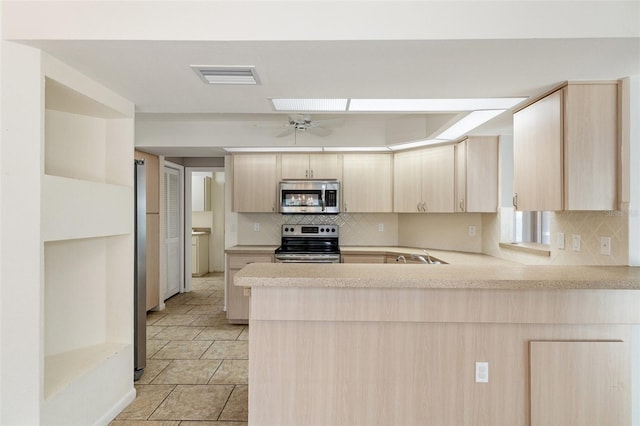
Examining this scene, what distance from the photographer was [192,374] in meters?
3.17

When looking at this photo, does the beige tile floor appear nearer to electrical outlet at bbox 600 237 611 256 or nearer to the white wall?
the white wall

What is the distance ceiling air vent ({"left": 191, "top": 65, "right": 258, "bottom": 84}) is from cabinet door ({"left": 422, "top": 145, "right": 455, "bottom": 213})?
99.5 inches

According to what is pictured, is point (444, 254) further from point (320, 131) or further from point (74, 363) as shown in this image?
point (74, 363)

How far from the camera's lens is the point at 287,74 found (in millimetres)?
2156

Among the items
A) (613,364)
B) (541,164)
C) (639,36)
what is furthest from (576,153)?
(613,364)

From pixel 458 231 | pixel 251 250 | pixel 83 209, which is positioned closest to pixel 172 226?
pixel 251 250

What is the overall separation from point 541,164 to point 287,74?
1.71 meters

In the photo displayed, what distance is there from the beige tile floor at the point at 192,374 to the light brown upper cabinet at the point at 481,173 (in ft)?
8.83

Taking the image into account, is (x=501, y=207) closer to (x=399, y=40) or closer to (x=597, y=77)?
(x=597, y=77)

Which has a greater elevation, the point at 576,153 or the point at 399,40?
the point at 399,40

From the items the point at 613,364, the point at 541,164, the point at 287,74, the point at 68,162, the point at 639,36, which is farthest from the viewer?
the point at 68,162

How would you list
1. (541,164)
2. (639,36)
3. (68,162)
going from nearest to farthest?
1. (639,36)
2. (541,164)
3. (68,162)

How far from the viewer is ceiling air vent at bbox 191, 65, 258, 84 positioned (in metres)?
2.09

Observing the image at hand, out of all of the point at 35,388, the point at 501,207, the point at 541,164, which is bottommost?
the point at 35,388
